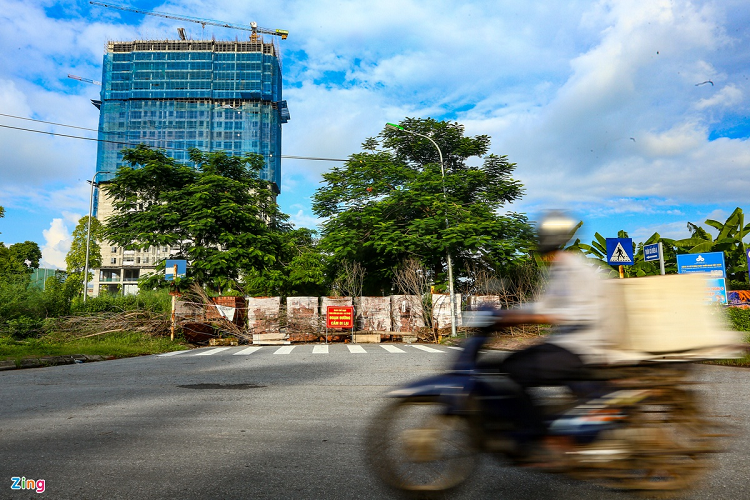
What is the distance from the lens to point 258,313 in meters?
21.3

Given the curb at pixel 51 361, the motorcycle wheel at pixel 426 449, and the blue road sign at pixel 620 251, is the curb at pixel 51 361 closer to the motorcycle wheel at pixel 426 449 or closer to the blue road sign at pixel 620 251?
the motorcycle wheel at pixel 426 449

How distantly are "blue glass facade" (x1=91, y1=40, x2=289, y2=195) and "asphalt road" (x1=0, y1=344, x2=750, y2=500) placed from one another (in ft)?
357

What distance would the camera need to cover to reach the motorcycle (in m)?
3.08

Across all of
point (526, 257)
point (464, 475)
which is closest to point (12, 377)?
point (464, 475)

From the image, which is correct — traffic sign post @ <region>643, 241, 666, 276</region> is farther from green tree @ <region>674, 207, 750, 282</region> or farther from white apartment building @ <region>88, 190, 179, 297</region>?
white apartment building @ <region>88, 190, 179, 297</region>

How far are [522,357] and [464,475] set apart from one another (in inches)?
32.9

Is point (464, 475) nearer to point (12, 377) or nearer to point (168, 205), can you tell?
point (12, 377)

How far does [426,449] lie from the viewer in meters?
3.18

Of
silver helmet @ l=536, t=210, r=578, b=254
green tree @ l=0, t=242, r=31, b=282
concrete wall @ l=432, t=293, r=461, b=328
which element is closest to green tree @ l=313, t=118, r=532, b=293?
concrete wall @ l=432, t=293, r=461, b=328

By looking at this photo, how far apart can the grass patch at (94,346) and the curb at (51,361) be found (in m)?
0.23

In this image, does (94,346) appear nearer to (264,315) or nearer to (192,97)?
(264,315)

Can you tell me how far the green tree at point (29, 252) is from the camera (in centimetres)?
6284
